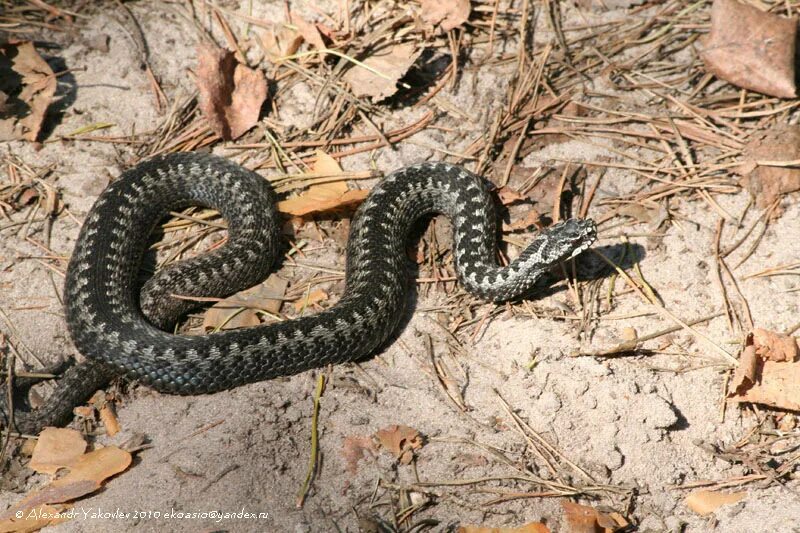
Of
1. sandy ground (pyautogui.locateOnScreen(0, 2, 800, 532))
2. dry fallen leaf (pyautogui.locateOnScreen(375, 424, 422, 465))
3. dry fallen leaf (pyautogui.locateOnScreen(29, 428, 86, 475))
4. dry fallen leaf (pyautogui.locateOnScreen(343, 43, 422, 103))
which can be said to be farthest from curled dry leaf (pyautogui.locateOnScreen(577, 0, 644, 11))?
dry fallen leaf (pyautogui.locateOnScreen(29, 428, 86, 475))

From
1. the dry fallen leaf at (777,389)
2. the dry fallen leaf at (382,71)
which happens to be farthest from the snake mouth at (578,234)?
the dry fallen leaf at (382,71)

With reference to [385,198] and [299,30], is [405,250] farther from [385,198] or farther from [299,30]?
[299,30]

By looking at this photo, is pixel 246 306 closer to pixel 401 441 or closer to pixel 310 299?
pixel 310 299

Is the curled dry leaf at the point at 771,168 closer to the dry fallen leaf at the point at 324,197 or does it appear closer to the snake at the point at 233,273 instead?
the snake at the point at 233,273

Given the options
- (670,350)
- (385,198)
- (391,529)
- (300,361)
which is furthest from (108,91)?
(670,350)

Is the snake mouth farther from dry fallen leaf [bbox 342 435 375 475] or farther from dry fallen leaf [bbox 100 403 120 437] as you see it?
dry fallen leaf [bbox 100 403 120 437]
